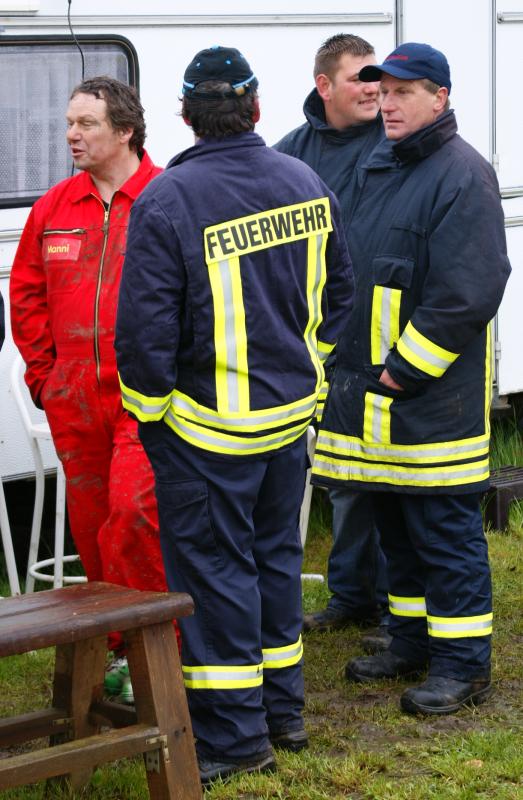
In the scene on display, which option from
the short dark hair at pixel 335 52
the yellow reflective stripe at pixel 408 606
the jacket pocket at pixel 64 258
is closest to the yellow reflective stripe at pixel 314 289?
the jacket pocket at pixel 64 258

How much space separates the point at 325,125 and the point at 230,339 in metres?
1.73

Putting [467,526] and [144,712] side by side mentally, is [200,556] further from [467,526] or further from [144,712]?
[467,526]

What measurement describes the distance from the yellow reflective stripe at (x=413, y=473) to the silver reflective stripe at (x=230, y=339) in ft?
2.67

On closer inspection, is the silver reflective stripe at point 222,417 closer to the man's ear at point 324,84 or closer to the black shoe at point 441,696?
the black shoe at point 441,696

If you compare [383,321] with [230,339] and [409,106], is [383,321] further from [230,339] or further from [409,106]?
[230,339]

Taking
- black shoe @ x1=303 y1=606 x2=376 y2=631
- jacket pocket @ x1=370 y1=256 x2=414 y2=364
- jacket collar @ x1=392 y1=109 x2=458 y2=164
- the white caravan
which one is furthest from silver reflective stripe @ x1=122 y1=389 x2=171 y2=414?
the white caravan

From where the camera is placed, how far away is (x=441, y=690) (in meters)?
4.21

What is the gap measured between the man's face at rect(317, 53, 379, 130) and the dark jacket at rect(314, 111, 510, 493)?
63 centimetres

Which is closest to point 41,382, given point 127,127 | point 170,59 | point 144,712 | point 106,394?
point 106,394

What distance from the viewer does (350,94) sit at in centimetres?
499

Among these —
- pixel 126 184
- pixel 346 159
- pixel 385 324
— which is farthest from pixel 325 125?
pixel 385 324

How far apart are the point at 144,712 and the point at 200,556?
453mm

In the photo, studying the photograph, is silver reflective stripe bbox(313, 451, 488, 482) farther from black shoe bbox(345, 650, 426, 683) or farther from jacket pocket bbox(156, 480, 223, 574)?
jacket pocket bbox(156, 480, 223, 574)

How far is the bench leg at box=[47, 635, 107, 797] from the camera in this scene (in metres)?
3.67
